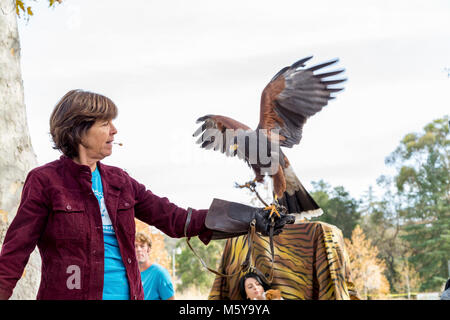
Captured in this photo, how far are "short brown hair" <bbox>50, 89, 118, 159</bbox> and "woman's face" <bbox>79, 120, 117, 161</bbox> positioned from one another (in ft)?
0.06

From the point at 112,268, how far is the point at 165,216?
1.26 feet

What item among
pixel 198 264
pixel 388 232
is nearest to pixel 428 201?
pixel 388 232

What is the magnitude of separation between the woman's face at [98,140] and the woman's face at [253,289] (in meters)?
2.06

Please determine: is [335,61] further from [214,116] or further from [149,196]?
[149,196]

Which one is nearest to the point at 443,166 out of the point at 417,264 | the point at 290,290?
the point at 417,264

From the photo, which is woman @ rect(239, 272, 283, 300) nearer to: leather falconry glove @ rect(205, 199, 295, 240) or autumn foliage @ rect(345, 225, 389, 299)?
leather falconry glove @ rect(205, 199, 295, 240)

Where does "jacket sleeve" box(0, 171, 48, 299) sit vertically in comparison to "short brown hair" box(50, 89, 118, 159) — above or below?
below

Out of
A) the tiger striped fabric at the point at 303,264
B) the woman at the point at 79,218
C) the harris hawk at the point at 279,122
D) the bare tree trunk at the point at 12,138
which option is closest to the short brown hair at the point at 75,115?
the woman at the point at 79,218

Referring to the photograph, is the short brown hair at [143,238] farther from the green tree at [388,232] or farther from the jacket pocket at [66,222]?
the green tree at [388,232]

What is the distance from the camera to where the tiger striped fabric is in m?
3.62

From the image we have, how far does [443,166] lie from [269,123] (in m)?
27.4

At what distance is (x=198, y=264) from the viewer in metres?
23.3

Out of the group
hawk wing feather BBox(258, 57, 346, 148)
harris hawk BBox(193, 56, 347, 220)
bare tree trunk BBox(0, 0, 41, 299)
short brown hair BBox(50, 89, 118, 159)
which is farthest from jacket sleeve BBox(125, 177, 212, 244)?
bare tree trunk BBox(0, 0, 41, 299)

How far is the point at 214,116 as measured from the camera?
3.57m
